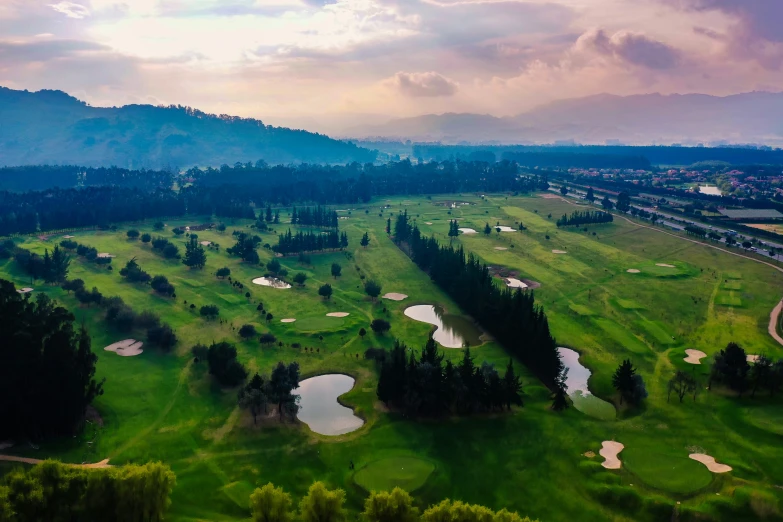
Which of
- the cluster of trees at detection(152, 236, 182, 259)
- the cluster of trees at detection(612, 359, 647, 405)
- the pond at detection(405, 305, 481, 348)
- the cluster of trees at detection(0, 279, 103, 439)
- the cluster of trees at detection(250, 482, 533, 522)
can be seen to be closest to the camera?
the cluster of trees at detection(250, 482, 533, 522)

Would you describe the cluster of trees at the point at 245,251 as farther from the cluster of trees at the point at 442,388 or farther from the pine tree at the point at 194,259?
the cluster of trees at the point at 442,388

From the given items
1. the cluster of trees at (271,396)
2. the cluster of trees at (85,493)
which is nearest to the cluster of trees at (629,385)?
the cluster of trees at (271,396)

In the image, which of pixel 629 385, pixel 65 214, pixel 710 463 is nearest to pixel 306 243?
pixel 65 214

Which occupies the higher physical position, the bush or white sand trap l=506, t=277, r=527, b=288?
white sand trap l=506, t=277, r=527, b=288

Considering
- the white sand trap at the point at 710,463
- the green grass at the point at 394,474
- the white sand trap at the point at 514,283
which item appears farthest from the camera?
the white sand trap at the point at 514,283

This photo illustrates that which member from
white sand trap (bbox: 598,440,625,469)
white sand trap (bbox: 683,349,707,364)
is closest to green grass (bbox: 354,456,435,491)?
white sand trap (bbox: 598,440,625,469)

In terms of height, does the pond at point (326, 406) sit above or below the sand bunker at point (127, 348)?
below

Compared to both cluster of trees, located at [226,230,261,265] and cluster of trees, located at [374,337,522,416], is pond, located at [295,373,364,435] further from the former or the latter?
cluster of trees, located at [226,230,261,265]
